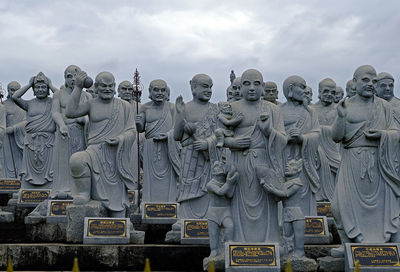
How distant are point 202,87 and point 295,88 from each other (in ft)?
6.67

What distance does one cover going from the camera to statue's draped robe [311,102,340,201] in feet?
55.9

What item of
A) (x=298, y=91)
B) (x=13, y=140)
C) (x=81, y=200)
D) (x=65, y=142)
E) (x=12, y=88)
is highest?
(x=12, y=88)

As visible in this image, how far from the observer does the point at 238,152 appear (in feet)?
37.8

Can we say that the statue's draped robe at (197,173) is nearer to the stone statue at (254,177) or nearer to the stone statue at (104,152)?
the stone statue at (104,152)

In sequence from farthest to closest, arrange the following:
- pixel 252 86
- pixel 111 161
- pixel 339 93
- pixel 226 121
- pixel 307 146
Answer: pixel 339 93, pixel 307 146, pixel 111 161, pixel 252 86, pixel 226 121

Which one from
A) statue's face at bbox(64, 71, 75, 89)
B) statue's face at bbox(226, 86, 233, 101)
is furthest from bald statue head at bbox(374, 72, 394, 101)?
statue's face at bbox(64, 71, 75, 89)

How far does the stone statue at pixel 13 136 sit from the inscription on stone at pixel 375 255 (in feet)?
46.5

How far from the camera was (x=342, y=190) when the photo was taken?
1195 cm

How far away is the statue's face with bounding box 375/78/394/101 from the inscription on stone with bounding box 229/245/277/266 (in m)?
4.61

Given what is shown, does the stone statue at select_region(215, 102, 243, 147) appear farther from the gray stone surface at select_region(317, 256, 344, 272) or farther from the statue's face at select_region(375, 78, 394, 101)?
the statue's face at select_region(375, 78, 394, 101)

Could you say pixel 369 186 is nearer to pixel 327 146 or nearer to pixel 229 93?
pixel 327 146

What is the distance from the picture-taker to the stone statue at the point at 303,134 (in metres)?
15.0

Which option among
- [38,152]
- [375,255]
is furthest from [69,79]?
[375,255]

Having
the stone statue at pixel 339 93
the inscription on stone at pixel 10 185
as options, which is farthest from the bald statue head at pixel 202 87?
the inscription on stone at pixel 10 185
